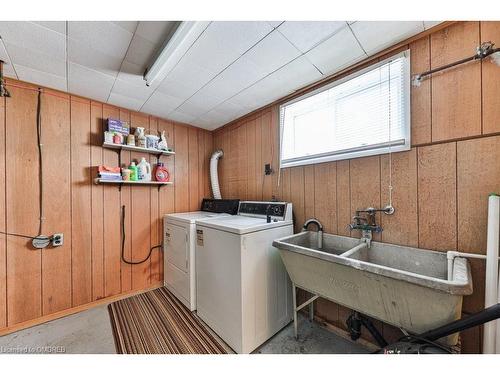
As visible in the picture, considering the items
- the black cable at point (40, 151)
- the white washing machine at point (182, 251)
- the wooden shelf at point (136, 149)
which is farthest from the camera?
the wooden shelf at point (136, 149)

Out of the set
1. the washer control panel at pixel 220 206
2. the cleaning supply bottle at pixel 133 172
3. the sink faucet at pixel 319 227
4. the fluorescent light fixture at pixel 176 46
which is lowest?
the sink faucet at pixel 319 227

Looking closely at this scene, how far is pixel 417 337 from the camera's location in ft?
3.15

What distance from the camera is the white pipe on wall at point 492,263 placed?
0.96 m

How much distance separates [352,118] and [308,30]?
746 mm

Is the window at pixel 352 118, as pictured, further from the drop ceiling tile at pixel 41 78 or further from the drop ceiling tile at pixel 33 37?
the drop ceiling tile at pixel 41 78

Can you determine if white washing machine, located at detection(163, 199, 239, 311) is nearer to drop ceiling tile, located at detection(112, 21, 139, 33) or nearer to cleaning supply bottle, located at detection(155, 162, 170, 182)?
cleaning supply bottle, located at detection(155, 162, 170, 182)

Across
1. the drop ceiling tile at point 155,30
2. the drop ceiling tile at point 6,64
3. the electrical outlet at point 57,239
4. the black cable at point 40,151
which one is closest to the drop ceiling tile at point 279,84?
the drop ceiling tile at point 155,30

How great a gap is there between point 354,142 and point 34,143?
112 inches

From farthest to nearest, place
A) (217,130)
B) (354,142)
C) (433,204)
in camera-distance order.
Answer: (217,130) → (354,142) → (433,204)

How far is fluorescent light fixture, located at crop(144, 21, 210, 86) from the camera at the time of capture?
106cm

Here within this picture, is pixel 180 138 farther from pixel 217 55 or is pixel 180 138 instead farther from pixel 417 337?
pixel 417 337

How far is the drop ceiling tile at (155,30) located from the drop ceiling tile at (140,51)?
0.15 ft

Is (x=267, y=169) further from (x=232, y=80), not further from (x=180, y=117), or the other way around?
(x=180, y=117)
